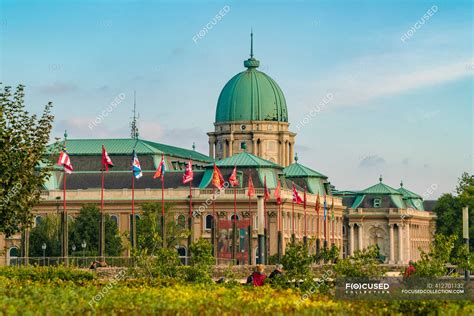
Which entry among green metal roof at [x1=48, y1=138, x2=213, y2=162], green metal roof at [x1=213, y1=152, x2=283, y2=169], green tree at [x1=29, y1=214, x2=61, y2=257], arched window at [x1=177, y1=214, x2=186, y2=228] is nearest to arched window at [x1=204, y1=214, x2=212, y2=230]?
arched window at [x1=177, y1=214, x2=186, y2=228]

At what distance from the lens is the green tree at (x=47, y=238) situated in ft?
478

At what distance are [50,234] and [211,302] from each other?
116 meters

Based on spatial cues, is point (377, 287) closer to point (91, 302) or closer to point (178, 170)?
point (91, 302)

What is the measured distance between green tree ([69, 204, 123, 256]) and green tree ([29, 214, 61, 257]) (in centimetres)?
187

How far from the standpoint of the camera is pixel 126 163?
586 ft

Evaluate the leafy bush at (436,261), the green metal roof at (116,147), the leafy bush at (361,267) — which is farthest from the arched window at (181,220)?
the leafy bush at (361,267)

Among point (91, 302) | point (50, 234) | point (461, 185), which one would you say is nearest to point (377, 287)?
point (91, 302)

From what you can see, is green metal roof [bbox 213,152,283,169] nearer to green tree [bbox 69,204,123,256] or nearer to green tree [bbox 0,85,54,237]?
green tree [bbox 69,204,123,256]

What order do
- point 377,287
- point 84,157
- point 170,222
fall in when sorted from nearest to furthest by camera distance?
point 377,287, point 170,222, point 84,157

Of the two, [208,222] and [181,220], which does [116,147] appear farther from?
[208,222]

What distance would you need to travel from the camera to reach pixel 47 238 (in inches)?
5817

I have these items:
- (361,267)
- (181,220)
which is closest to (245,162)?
(181,220)

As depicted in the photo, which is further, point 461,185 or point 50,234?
point 461,185

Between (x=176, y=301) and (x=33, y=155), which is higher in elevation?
(x=33, y=155)
